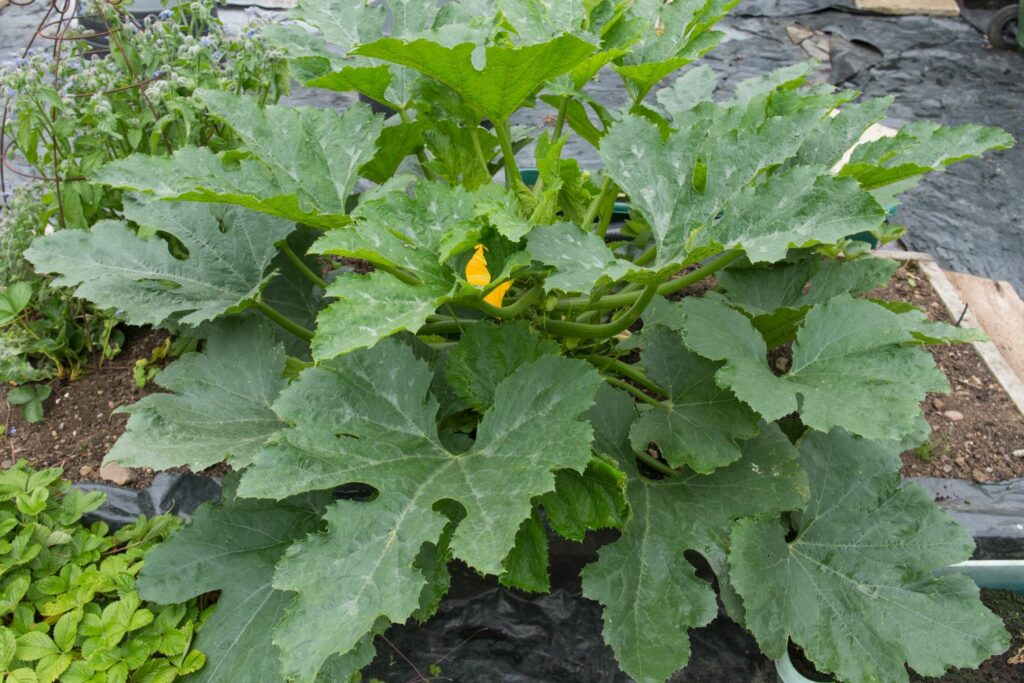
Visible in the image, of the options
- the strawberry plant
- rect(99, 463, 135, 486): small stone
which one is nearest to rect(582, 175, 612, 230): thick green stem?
the strawberry plant

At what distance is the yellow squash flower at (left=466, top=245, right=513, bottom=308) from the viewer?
1892mm

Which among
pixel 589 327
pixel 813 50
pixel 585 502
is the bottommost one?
pixel 813 50

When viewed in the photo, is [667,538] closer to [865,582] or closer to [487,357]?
[865,582]

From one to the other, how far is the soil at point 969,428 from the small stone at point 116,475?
7.01 feet

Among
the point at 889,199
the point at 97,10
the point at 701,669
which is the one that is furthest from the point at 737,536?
the point at 97,10

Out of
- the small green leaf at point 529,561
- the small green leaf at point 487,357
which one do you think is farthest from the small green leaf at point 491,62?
the small green leaf at point 529,561

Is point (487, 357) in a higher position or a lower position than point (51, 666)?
higher

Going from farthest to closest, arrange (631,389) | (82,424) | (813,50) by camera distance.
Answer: (813,50) → (82,424) → (631,389)

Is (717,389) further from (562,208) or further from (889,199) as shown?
(889,199)

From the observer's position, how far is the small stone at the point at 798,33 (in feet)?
16.5

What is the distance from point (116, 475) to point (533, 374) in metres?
1.28

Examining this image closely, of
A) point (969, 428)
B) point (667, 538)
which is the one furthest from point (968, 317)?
point (667, 538)

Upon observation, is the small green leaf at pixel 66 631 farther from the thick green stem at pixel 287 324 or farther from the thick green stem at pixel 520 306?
the thick green stem at pixel 520 306

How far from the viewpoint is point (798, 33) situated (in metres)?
5.11
